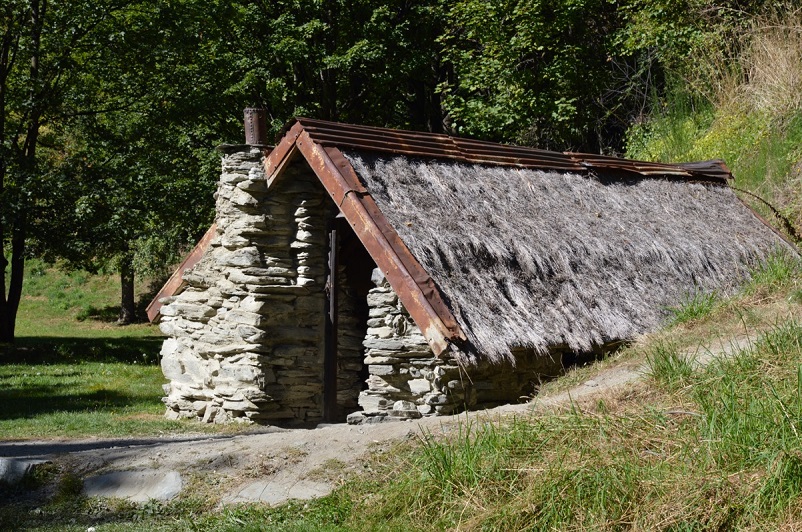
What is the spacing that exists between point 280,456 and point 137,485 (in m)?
1.10

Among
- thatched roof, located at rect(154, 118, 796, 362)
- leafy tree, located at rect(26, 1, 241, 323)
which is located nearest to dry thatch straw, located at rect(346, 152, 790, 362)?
thatched roof, located at rect(154, 118, 796, 362)

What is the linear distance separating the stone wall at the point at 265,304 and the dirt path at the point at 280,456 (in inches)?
89.3

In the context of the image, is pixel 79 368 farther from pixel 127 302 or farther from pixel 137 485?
pixel 137 485

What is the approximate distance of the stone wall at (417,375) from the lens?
8500mm

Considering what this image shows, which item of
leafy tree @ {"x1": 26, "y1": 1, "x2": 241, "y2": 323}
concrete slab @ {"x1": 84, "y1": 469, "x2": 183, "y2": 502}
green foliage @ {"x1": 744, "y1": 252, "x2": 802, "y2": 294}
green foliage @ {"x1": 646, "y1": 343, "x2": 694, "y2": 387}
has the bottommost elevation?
concrete slab @ {"x1": 84, "y1": 469, "x2": 183, "y2": 502}

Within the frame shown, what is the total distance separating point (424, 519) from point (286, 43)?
15507 mm

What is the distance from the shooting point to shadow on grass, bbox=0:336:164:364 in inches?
688

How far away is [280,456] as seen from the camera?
6.86 meters

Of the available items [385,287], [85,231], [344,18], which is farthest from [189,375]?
[344,18]

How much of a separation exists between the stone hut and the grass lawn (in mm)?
1137

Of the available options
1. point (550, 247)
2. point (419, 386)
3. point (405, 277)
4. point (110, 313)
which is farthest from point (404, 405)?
point (110, 313)

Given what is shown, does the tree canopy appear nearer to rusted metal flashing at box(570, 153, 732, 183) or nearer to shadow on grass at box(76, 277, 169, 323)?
rusted metal flashing at box(570, 153, 732, 183)

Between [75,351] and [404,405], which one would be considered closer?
[404,405]

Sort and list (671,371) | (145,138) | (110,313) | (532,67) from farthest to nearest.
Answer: (110,313) → (532,67) → (145,138) → (671,371)
